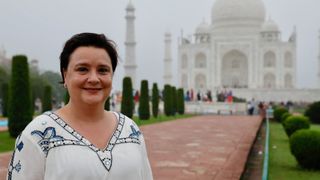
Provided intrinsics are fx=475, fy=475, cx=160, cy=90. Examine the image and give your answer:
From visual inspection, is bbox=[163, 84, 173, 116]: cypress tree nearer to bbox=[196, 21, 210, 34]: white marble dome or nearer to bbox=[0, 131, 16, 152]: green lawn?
bbox=[0, 131, 16, 152]: green lawn

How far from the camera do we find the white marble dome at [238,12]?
39562 millimetres

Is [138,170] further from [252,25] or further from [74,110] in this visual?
[252,25]

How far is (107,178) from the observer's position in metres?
1.46

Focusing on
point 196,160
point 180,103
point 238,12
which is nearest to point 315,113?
point 180,103

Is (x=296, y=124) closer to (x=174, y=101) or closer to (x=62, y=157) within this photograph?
(x=62, y=157)

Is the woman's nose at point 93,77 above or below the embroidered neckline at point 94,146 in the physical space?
above

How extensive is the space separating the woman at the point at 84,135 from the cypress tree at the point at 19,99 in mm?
7756

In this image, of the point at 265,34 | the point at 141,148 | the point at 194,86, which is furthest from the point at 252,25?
the point at 141,148

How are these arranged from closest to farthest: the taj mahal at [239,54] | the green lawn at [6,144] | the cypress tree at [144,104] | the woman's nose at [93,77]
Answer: the woman's nose at [93,77] < the green lawn at [6,144] < the cypress tree at [144,104] < the taj mahal at [239,54]

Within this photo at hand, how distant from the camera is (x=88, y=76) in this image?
1.55 meters

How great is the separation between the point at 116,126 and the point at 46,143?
0.85 ft

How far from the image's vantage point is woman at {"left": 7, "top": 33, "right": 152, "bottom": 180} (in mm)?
1432

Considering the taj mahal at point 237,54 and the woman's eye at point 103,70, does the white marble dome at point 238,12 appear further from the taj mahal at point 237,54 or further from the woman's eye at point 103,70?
the woman's eye at point 103,70

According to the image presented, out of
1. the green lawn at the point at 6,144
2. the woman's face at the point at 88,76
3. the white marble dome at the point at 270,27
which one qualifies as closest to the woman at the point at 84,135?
the woman's face at the point at 88,76
